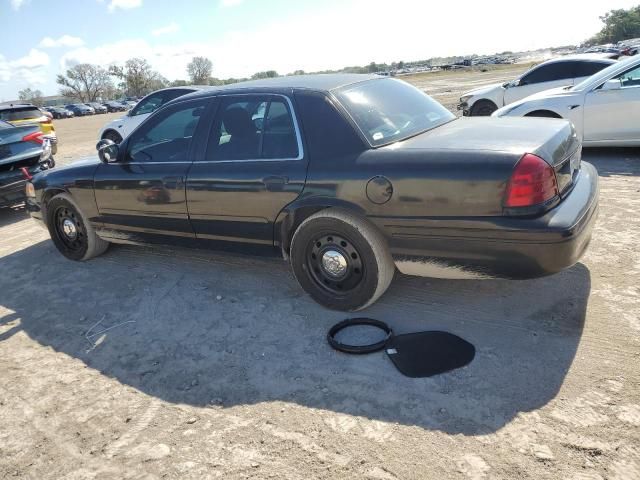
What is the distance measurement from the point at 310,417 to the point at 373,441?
1.24ft

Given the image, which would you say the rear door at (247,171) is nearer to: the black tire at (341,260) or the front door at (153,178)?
the front door at (153,178)

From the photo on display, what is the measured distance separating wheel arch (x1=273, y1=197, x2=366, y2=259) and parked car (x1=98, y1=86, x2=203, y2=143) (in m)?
7.96

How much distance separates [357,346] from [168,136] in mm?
2581

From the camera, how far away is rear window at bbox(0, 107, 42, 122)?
40.8 ft

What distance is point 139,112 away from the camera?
11906mm

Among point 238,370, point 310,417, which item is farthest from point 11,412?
point 310,417

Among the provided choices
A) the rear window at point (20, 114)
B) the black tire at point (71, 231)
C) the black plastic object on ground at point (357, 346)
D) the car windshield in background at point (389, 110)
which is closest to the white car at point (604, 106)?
the car windshield in background at point (389, 110)

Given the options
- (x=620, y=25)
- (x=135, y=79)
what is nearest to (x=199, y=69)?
(x=135, y=79)

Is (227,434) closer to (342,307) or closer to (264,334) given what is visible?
(264,334)

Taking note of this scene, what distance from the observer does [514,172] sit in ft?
9.27

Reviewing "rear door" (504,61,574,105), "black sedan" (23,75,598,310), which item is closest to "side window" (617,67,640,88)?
"rear door" (504,61,574,105)

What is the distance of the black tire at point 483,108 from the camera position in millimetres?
11156

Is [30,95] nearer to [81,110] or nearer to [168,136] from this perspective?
[81,110]

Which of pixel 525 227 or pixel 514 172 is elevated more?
pixel 514 172
